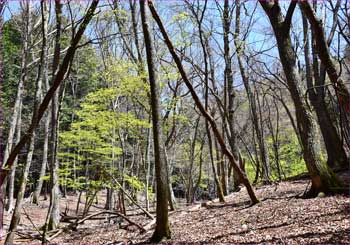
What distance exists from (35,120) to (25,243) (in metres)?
4.32

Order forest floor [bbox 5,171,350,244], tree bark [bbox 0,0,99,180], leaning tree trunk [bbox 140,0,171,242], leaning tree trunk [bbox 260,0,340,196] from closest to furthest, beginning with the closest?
forest floor [bbox 5,171,350,244] < tree bark [bbox 0,0,99,180] < leaning tree trunk [bbox 140,0,171,242] < leaning tree trunk [bbox 260,0,340,196]

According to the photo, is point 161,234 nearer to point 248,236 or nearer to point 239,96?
point 248,236

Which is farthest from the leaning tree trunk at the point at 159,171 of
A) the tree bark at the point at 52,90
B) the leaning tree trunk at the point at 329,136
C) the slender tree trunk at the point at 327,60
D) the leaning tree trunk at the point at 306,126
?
the leaning tree trunk at the point at 329,136

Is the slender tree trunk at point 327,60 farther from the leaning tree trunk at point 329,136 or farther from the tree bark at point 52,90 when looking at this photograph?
the leaning tree trunk at point 329,136

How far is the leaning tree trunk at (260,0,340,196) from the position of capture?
20.5 ft

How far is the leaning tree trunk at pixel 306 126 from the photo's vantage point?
20.5 ft

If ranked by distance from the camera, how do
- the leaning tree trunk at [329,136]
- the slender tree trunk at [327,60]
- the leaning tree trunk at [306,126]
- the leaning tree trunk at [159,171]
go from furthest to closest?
the leaning tree trunk at [329,136] → the leaning tree trunk at [306,126] → the leaning tree trunk at [159,171] → the slender tree trunk at [327,60]

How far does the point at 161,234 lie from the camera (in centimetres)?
548

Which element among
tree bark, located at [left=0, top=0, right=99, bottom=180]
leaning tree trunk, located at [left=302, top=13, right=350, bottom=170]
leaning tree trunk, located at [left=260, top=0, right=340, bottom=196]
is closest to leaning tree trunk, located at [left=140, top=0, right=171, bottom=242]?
tree bark, located at [left=0, top=0, right=99, bottom=180]

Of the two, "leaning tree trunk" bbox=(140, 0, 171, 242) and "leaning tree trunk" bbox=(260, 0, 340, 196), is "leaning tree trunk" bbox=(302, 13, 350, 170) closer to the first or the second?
"leaning tree trunk" bbox=(260, 0, 340, 196)

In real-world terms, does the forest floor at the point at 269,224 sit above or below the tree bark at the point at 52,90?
below

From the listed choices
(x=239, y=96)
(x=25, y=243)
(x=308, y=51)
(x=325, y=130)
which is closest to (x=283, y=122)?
(x=239, y=96)

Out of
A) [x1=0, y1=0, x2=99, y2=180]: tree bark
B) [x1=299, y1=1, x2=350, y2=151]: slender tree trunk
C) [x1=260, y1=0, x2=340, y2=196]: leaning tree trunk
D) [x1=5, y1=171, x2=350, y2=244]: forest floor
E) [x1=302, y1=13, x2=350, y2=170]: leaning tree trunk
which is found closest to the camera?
[x1=299, y1=1, x2=350, y2=151]: slender tree trunk

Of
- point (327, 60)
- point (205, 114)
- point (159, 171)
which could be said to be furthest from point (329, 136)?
point (159, 171)
